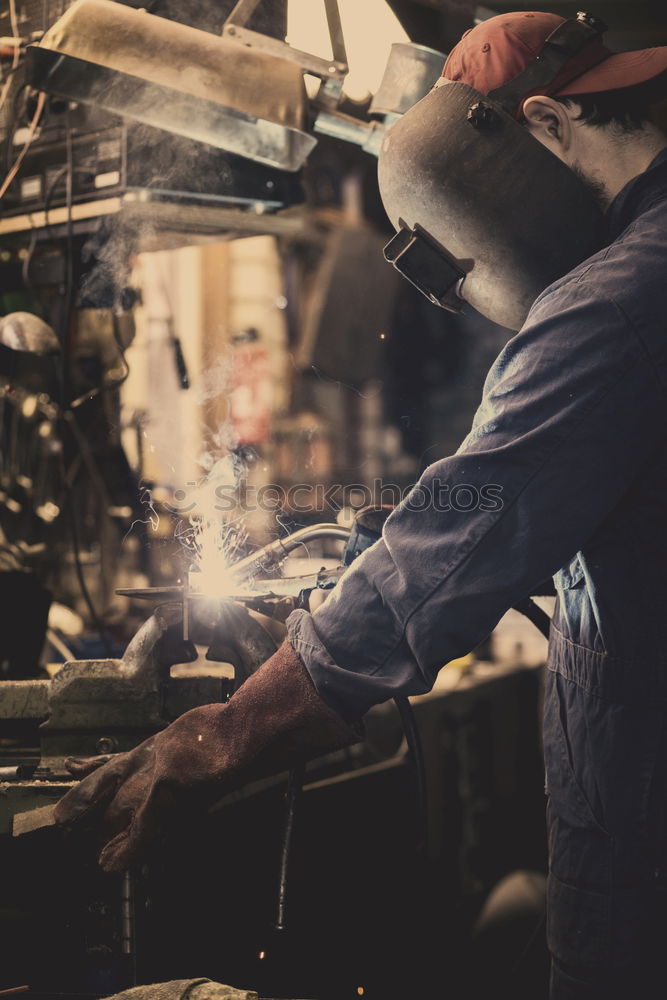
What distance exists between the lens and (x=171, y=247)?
8.55 ft

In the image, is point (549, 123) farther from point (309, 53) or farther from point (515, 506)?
point (309, 53)

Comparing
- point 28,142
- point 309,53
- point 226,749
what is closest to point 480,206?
point 226,749

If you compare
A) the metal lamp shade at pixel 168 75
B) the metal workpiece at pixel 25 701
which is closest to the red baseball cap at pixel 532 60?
the metal lamp shade at pixel 168 75

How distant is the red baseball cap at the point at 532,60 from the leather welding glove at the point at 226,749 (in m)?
1.00

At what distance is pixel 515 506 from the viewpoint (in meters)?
1.04

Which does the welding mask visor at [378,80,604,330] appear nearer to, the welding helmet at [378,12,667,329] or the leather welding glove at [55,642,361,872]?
the welding helmet at [378,12,667,329]

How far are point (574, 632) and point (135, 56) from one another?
1.62 metres

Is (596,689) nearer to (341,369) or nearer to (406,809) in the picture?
(406,809)

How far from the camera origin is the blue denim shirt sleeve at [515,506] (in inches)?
41.0

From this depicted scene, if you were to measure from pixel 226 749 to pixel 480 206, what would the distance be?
95 centimetres

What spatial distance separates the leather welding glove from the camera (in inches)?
43.3

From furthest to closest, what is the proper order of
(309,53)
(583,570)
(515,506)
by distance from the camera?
(309,53)
(583,570)
(515,506)

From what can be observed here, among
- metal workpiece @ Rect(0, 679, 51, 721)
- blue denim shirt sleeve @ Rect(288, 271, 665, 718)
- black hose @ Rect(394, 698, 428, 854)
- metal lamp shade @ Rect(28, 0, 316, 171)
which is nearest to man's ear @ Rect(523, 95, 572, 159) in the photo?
blue denim shirt sleeve @ Rect(288, 271, 665, 718)

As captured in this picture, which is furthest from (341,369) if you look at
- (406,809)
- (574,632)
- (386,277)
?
(574,632)
